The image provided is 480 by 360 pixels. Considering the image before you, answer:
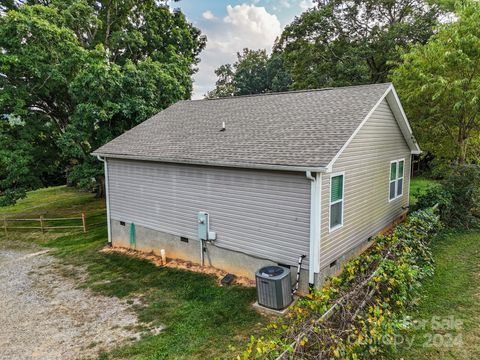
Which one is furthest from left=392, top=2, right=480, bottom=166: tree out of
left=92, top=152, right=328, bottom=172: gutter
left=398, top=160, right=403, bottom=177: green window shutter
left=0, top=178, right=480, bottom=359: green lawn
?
left=92, top=152, right=328, bottom=172: gutter

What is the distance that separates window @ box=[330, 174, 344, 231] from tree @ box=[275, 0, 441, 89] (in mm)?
16199

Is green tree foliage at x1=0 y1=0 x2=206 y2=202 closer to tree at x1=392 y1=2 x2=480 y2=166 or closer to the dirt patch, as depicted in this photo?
the dirt patch

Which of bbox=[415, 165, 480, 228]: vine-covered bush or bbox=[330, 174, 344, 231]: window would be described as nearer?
bbox=[330, 174, 344, 231]: window

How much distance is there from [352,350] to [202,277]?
498 cm

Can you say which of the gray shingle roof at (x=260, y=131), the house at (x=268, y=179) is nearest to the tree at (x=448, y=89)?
the house at (x=268, y=179)

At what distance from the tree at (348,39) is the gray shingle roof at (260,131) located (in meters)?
12.5

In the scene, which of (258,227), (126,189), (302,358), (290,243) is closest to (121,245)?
(126,189)

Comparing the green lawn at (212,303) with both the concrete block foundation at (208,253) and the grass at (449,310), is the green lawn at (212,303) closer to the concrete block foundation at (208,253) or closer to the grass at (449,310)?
the grass at (449,310)

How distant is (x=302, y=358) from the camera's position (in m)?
3.89

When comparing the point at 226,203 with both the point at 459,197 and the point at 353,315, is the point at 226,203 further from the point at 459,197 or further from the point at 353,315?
the point at 459,197

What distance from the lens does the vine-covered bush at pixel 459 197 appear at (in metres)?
11.5

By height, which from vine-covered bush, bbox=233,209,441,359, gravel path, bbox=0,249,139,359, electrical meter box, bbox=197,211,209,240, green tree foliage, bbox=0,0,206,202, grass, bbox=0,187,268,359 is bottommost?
gravel path, bbox=0,249,139,359

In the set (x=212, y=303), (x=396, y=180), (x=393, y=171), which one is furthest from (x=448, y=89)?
(x=212, y=303)

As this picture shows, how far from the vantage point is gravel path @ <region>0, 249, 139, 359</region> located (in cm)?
596
